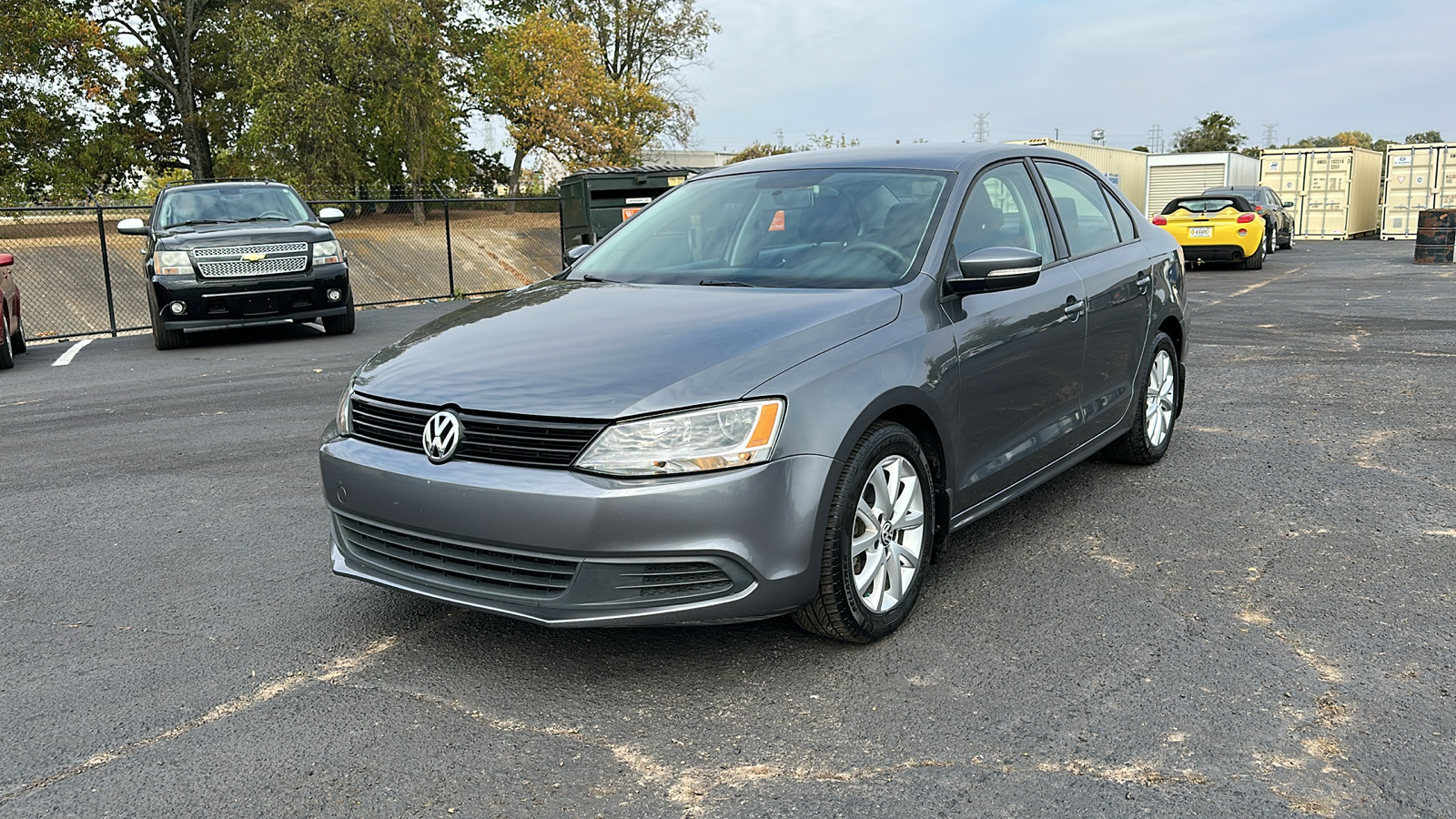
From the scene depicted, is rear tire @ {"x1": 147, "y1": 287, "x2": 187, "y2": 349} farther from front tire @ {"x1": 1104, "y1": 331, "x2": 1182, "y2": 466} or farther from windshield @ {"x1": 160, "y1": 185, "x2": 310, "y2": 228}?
front tire @ {"x1": 1104, "y1": 331, "x2": 1182, "y2": 466}

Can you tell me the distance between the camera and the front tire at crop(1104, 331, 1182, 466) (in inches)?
223

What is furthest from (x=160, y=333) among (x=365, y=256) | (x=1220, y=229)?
(x=1220, y=229)

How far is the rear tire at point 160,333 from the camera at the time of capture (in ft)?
39.3

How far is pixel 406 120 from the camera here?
32812 mm

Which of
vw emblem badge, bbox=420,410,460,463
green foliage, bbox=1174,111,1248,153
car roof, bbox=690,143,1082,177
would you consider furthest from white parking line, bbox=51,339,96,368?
green foliage, bbox=1174,111,1248,153

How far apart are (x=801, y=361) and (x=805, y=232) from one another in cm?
118

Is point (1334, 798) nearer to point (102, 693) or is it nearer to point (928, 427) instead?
point (928, 427)

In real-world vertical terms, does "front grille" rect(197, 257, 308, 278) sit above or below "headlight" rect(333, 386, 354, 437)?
above

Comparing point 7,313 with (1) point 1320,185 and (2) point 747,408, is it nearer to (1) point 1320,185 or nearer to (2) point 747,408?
(2) point 747,408

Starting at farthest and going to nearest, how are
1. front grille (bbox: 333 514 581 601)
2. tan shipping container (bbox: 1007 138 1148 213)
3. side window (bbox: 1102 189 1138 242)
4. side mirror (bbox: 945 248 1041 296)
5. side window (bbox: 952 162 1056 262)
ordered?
1. tan shipping container (bbox: 1007 138 1148 213)
2. side window (bbox: 1102 189 1138 242)
3. side window (bbox: 952 162 1056 262)
4. side mirror (bbox: 945 248 1041 296)
5. front grille (bbox: 333 514 581 601)

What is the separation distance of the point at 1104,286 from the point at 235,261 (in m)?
9.75

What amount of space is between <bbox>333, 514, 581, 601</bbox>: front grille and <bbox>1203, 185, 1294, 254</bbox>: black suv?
22049mm

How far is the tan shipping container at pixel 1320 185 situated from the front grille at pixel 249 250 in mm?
32721

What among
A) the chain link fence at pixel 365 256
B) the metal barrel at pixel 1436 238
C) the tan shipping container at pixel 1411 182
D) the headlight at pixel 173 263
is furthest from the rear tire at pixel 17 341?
the tan shipping container at pixel 1411 182
